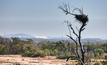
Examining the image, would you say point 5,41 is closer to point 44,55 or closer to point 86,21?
point 44,55

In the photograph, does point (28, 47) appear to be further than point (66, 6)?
Yes

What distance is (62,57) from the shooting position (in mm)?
37344

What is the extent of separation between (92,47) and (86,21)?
4223cm

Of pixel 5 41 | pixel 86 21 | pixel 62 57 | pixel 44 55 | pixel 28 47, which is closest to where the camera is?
pixel 86 21

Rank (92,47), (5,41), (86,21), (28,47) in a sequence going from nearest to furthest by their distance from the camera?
(86,21) < (92,47) < (28,47) < (5,41)

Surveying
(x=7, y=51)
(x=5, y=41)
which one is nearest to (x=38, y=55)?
(x=7, y=51)

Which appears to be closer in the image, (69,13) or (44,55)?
(69,13)

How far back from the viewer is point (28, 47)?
48688 mm

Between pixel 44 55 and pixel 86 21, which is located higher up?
→ pixel 86 21

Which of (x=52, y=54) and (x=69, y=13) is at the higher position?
(x=69, y=13)

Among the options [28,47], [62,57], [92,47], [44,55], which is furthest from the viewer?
[28,47]

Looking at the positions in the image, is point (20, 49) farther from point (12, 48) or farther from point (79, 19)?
point (79, 19)

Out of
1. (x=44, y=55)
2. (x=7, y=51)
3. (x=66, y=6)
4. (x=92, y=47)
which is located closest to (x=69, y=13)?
(x=66, y=6)

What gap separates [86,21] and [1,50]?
45196 millimetres
